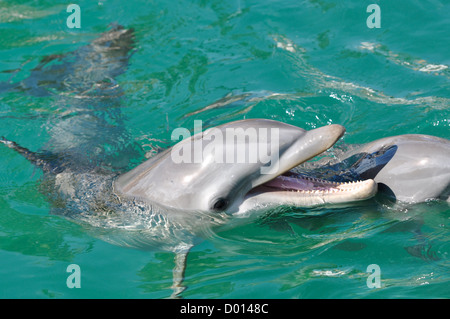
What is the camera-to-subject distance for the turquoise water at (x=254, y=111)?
5805 mm

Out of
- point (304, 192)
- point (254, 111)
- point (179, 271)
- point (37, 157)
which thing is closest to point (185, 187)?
point (179, 271)

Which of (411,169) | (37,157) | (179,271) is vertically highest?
(37,157)

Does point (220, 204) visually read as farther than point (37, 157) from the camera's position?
No

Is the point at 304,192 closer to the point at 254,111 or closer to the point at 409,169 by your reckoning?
the point at 409,169

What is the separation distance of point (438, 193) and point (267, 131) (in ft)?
6.46

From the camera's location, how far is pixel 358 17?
1141 cm

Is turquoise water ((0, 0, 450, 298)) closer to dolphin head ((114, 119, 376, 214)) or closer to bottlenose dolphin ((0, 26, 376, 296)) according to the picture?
bottlenose dolphin ((0, 26, 376, 296))

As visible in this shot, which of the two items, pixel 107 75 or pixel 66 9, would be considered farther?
pixel 66 9

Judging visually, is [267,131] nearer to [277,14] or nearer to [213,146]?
[213,146]

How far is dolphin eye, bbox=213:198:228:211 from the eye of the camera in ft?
19.3

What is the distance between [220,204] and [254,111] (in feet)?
11.1

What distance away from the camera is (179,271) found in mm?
5863

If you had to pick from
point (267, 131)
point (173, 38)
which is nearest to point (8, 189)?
point (267, 131)

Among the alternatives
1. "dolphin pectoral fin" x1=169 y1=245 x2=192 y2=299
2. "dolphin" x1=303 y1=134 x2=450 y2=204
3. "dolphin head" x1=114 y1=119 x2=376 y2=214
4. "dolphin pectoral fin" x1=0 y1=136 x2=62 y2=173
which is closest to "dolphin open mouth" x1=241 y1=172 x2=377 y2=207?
"dolphin head" x1=114 y1=119 x2=376 y2=214
